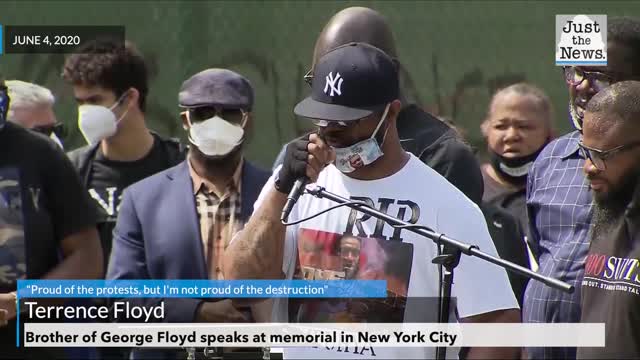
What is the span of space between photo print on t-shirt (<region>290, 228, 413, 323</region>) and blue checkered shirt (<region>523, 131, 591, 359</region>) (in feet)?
3.11

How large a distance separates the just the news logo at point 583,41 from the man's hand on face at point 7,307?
7.92 ft

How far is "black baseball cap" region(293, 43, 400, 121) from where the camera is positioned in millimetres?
3787

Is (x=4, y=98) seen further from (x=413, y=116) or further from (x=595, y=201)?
(x=595, y=201)

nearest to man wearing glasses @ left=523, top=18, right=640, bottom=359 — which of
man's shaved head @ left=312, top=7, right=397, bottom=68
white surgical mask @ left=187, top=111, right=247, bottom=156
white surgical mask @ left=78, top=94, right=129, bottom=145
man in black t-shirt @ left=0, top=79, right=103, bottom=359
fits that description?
man's shaved head @ left=312, top=7, right=397, bottom=68

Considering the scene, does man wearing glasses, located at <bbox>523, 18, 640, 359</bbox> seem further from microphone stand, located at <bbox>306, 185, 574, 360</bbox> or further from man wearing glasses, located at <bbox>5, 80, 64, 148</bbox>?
man wearing glasses, located at <bbox>5, 80, 64, 148</bbox>

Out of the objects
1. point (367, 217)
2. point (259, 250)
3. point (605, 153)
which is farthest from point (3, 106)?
point (605, 153)

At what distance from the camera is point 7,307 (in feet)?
16.2

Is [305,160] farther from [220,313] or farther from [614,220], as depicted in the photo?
[220,313]

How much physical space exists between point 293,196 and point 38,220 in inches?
78.0

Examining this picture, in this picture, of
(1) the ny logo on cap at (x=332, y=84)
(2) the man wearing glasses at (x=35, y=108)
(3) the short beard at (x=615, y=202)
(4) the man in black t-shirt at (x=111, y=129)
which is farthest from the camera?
(2) the man wearing glasses at (x=35, y=108)

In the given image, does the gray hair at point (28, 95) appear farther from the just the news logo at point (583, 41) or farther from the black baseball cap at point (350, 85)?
the black baseball cap at point (350, 85)

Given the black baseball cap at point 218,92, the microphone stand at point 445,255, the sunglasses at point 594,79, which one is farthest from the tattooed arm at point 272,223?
the black baseball cap at point 218,92

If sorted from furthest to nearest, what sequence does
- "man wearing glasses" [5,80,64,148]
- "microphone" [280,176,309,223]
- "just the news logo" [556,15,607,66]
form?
"man wearing glasses" [5,80,64,148], "just the news logo" [556,15,607,66], "microphone" [280,176,309,223]

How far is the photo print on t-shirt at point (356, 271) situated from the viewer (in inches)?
146
